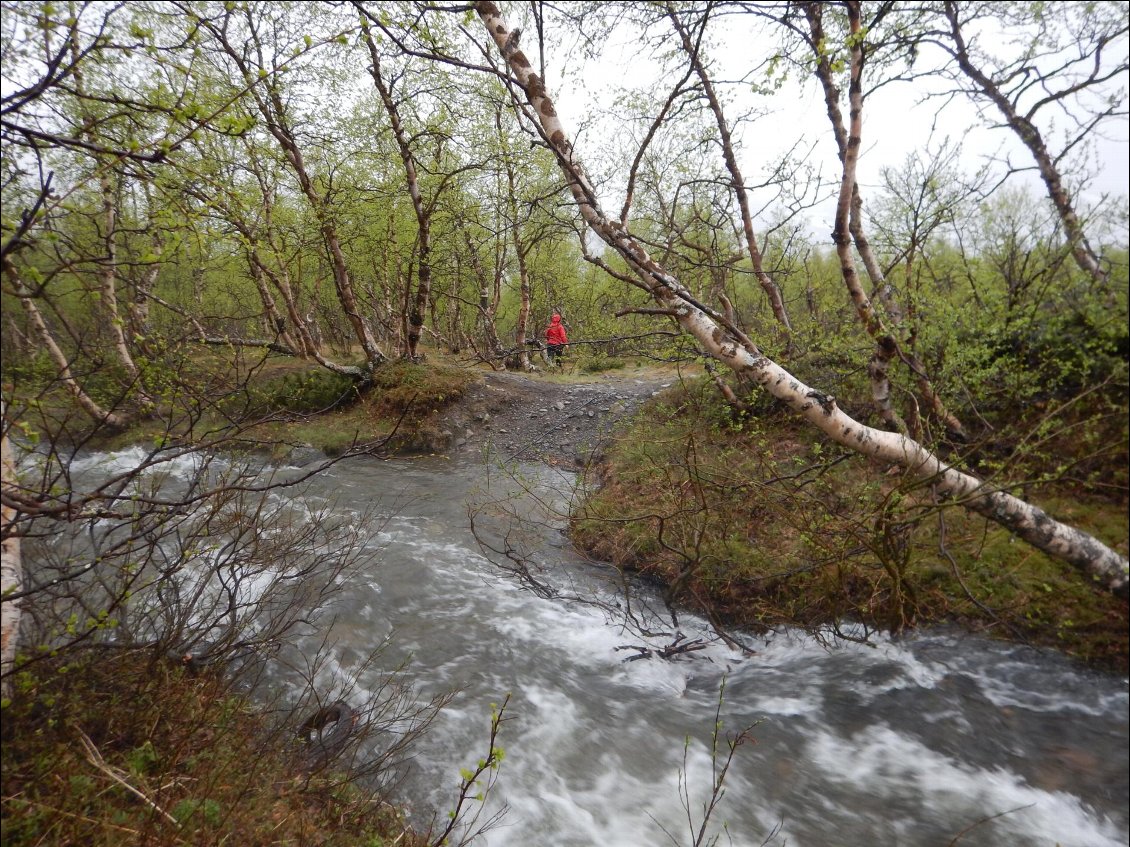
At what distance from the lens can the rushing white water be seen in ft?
12.0

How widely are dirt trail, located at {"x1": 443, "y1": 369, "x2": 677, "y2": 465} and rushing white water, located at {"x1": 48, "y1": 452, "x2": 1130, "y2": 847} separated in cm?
473

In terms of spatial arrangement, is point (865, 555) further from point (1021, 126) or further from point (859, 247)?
point (1021, 126)

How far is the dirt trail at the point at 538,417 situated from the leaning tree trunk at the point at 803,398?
5.58m

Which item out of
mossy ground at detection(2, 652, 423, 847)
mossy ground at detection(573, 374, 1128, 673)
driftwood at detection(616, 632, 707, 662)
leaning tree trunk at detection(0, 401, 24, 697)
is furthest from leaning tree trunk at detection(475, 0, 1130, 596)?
mossy ground at detection(2, 652, 423, 847)

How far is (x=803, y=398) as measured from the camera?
4.10 meters

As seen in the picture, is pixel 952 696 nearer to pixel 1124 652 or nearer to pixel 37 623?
pixel 1124 652

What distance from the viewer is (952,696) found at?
14.3ft

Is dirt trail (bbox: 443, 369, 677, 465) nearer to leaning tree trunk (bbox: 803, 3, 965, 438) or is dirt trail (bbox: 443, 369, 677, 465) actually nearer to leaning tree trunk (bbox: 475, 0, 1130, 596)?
leaning tree trunk (bbox: 803, 3, 965, 438)

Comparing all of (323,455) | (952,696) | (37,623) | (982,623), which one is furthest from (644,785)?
(323,455)

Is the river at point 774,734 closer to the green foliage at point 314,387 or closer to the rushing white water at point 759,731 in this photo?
the rushing white water at point 759,731

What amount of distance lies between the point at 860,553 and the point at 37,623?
672 centimetres

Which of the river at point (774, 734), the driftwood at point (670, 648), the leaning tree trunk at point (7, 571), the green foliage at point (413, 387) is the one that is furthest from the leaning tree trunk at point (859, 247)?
the green foliage at point (413, 387)

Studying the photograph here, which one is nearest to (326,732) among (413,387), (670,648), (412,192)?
(670,648)

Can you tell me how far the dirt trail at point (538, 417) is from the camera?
35.4 ft
